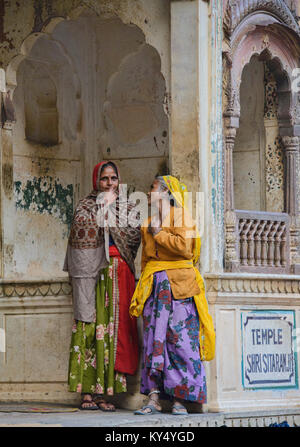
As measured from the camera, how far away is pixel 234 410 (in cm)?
1041

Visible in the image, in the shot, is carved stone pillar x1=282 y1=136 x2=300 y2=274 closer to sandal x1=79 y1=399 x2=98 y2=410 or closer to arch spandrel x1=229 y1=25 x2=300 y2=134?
arch spandrel x1=229 y1=25 x2=300 y2=134

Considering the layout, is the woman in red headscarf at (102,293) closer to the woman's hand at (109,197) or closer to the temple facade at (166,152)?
the woman's hand at (109,197)

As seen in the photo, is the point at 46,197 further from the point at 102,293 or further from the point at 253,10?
the point at 253,10

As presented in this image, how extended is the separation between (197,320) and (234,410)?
94cm

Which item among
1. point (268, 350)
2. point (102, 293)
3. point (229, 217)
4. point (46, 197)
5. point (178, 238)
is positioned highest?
point (46, 197)

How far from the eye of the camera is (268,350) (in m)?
11.0

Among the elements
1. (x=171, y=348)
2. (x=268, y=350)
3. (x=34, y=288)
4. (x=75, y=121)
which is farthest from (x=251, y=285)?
(x=75, y=121)

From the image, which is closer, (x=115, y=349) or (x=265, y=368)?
(x=115, y=349)

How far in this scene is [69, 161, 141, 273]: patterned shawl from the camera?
10359 mm

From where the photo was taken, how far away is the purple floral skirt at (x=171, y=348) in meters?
9.79

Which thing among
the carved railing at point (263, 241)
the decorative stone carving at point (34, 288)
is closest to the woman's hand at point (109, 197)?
the decorative stone carving at point (34, 288)

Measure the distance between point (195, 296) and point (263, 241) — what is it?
5.81 ft

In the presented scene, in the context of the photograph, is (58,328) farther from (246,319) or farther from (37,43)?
(37,43)
